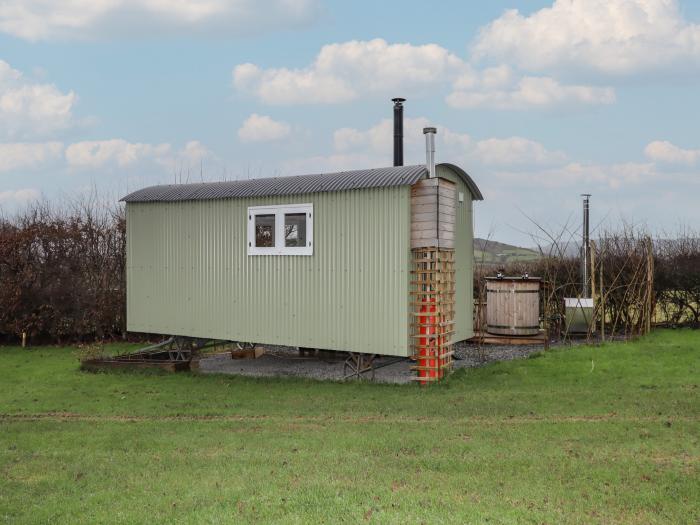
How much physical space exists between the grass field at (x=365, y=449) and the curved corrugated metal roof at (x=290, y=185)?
127 inches

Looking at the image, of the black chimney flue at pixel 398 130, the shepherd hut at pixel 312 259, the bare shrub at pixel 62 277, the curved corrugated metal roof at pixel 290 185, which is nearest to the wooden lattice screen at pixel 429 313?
the shepherd hut at pixel 312 259

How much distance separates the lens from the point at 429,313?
1084 centimetres

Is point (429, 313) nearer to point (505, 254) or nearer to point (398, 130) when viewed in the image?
point (398, 130)

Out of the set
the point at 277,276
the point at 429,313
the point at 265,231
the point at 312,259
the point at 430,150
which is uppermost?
the point at 430,150

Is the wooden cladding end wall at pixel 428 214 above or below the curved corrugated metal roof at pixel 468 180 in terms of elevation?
below

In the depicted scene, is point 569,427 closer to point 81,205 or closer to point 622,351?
point 622,351

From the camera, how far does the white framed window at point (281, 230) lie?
11.7m

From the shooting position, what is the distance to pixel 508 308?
51.2 feet

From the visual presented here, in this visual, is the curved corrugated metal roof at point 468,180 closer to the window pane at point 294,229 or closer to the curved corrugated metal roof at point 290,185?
the curved corrugated metal roof at point 290,185

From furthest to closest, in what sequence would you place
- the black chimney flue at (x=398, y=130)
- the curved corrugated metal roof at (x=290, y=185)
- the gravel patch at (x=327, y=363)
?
the black chimney flue at (x=398, y=130), the gravel patch at (x=327, y=363), the curved corrugated metal roof at (x=290, y=185)

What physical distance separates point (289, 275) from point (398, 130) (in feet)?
12.8

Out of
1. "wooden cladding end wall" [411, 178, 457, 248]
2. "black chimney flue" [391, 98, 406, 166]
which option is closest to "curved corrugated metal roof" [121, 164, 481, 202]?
"wooden cladding end wall" [411, 178, 457, 248]

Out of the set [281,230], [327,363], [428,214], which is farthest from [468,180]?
[327,363]

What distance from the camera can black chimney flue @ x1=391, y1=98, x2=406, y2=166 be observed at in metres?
13.6
